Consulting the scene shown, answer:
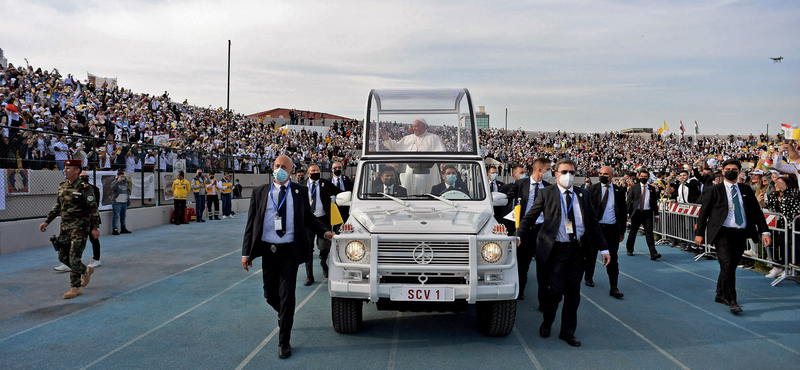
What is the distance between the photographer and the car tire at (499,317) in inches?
201

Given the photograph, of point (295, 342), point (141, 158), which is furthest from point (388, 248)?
point (141, 158)

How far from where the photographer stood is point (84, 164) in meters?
12.8

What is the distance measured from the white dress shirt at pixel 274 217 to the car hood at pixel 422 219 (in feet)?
2.56

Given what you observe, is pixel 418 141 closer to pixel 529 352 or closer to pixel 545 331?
pixel 545 331

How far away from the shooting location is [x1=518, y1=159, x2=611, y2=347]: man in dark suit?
522 centimetres

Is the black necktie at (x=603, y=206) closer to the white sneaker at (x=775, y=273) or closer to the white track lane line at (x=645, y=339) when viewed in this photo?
the white track lane line at (x=645, y=339)

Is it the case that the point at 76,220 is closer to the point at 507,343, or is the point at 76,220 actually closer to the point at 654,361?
the point at 507,343

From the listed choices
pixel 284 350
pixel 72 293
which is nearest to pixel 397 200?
pixel 284 350

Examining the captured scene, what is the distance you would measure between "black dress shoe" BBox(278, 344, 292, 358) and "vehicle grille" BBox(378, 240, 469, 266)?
124 cm

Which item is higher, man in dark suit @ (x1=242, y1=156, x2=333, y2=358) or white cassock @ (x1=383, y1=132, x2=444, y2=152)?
white cassock @ (x1=383, y1=132, x2=444, y2=152)

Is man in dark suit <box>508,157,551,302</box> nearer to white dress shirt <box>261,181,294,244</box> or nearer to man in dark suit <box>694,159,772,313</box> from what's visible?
man in dark suit <box>694,159,772,313</box>

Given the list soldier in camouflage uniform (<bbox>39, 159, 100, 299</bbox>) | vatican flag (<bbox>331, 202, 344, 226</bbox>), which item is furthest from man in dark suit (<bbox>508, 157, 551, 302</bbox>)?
soldier in camouflage uniform (<bbox>39, 159, 100, 299</bbox>)

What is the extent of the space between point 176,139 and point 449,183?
71.4 ft

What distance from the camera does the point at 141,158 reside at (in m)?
16.0
